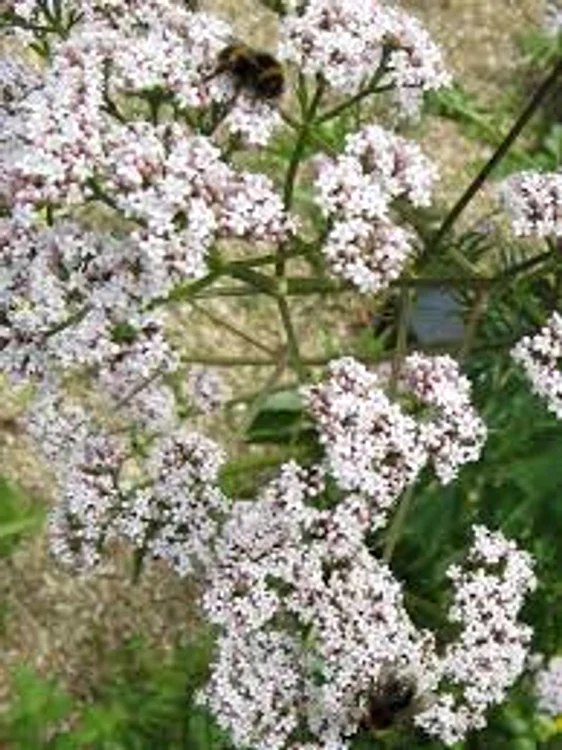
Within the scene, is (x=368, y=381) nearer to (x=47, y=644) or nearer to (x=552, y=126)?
(x=47, y=644)

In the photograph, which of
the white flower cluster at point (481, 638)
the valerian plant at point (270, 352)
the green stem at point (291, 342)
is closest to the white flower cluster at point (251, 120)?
the valerian plant at point (270, 352)

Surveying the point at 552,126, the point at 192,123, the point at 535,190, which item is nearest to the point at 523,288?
the point at 535,190

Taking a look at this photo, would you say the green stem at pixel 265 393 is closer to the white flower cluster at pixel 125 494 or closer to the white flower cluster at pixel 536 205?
the white flower cluster at pixel 125 494

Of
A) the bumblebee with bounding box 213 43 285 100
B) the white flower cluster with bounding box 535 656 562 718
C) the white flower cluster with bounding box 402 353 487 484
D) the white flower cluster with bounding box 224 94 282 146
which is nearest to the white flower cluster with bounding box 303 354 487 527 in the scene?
the white flower cluster with bounding box 402 353 487 484

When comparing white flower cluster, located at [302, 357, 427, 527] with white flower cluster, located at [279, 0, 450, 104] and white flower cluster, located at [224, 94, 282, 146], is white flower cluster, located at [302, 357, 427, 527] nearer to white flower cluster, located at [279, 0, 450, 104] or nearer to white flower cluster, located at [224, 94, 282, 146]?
white flower cluster, located at [224, 94, 282, 146]

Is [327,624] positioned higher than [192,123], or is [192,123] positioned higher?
[192,123]
